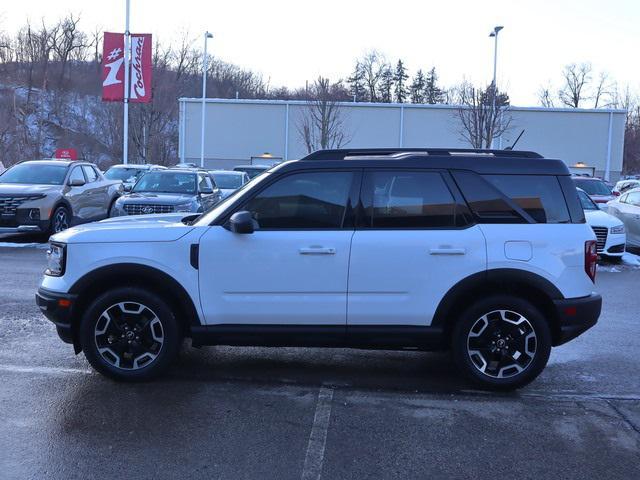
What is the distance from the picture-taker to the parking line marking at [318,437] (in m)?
3.73

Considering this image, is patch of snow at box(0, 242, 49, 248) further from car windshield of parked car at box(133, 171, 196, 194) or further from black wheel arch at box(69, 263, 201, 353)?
black wheel arch at box(69, 263, 201, 353)

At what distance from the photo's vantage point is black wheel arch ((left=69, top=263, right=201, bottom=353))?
4969 mm

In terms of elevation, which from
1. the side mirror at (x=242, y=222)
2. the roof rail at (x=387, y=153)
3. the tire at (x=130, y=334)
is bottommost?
the tire at (x=130, y=334)

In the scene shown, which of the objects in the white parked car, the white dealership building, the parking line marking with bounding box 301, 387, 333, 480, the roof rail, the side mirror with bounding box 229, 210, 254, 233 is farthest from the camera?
the white dealership building

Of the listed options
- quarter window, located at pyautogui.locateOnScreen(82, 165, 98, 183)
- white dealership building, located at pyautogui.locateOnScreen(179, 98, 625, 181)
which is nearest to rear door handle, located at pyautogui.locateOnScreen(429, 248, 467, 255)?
quarter window, located at pyautogui.locateOnScreen(82, 165, 98, 183)

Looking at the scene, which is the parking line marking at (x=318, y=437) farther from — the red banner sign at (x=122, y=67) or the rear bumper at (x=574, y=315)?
the red banner sign at (x=122, y=67)

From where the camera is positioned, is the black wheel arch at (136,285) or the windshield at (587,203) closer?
the black wheel arch at (136,285)

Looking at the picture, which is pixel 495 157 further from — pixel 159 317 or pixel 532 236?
pixel 159 317

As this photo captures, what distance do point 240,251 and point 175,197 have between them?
28.2 ft

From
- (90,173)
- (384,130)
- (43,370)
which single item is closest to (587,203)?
(90,173)

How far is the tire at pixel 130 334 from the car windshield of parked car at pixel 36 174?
32.9ft

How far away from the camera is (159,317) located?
500 centimetres

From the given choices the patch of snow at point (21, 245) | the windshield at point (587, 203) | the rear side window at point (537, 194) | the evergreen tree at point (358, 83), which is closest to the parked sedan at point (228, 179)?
the patch of snow at point (21, 245)

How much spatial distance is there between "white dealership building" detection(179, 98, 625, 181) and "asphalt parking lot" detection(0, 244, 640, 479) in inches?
1395
